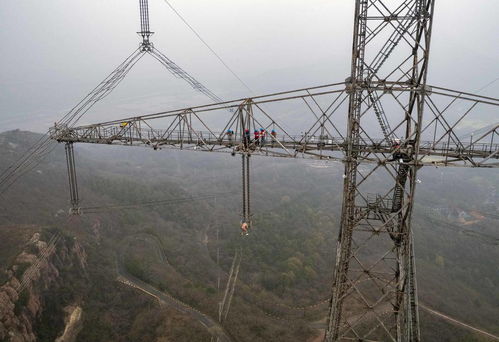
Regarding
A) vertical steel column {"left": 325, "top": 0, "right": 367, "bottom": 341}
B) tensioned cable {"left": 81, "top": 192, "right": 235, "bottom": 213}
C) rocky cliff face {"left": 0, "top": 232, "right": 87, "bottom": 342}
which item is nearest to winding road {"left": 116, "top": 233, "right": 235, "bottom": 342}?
rocky cliff face {"left": 0, "top": 232, "right": 87, "bottom": 342}

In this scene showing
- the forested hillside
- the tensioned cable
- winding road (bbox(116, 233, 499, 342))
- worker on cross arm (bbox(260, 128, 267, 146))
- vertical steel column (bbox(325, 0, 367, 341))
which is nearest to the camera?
vertical steel column (bbox(325, 0, 367, 341))

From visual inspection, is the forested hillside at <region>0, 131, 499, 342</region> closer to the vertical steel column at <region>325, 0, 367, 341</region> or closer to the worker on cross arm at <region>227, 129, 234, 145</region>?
the vertical steel column at <region>325, 0, 367, 341</region>

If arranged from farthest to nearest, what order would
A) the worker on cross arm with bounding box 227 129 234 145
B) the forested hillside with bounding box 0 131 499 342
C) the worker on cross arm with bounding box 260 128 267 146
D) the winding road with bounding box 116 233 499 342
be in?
the forested hillside with bounding box 0 131 499 342 → the winding road with bounding box 116 233 499 342 → the worker on cross arm with bounding box 227 129 234 145 → the worker on cross arm with bounding box 260 128 267 146

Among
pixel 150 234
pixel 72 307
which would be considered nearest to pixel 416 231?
pixel 150 234

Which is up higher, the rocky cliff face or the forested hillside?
the rocky cliff face

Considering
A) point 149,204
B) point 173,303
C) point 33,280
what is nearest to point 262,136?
point 33,280

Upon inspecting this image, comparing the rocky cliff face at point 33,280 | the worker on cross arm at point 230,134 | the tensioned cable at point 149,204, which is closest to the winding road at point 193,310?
the rocky cliff face at point 33,280

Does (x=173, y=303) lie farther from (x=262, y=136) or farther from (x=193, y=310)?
(x=262, y=136)
